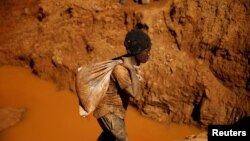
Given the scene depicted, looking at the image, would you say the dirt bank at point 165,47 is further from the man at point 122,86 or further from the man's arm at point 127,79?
the man's arm at point 127,79

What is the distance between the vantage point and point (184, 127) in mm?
6738

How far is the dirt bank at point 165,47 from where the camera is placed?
6746 millimetres

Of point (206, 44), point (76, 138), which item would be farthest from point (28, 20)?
point (206, 44)

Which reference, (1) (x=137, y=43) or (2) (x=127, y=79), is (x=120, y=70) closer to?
(2) (x=127, y=79)

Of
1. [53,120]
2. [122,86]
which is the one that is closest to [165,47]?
[53,120]

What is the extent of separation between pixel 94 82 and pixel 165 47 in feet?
11.8

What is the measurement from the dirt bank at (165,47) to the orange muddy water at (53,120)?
0.18 meters

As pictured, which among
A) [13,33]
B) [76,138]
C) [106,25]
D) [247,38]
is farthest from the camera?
[13,33]

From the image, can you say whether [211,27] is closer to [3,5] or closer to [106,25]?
[106,25]

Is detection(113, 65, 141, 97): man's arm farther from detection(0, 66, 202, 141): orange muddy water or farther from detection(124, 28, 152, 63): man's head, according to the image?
detection(0, 66, 202, 141): orange muddy water

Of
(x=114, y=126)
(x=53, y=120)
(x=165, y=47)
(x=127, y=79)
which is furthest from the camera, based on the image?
(x=165, y=47)

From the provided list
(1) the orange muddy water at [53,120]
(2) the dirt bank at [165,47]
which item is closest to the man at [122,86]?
(1) the orange muddy water at [53,120]

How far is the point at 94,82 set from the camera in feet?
12.1

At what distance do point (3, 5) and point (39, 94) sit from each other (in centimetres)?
228
